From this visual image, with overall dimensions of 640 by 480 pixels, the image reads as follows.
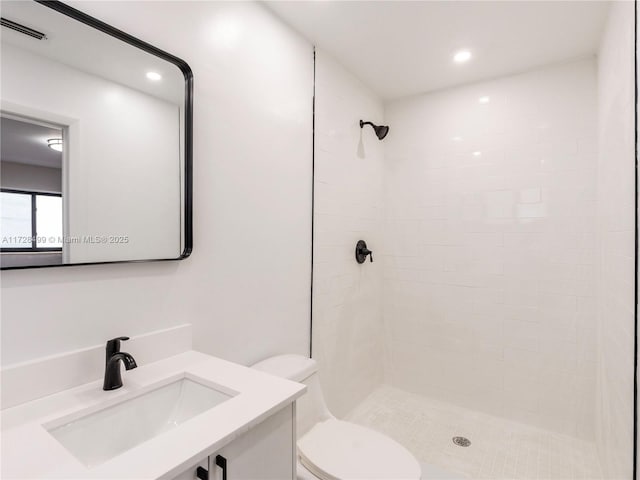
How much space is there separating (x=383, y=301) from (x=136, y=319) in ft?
6.90

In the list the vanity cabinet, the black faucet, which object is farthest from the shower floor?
the black faucet

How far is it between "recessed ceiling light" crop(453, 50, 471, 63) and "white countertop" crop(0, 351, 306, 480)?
7.16 ft

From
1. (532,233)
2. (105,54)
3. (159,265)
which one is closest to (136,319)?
(159,265)

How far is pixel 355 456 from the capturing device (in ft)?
4.79

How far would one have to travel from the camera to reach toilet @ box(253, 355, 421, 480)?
1.37m

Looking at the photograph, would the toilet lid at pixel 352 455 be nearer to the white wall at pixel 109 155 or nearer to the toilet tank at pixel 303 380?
the toilet tank at pixel 303 380

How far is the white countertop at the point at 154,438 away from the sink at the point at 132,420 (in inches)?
1.2

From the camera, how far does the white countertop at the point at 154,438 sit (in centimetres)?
72

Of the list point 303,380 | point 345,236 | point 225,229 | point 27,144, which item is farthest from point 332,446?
point 27,144

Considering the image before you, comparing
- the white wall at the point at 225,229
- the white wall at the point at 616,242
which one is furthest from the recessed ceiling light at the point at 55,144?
the white wall at the point at 616,242

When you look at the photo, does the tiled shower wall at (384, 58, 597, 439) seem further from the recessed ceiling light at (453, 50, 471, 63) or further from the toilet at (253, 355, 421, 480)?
the toilet at (253, 355, 421, 480)

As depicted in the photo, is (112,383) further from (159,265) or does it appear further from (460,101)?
(460,101)

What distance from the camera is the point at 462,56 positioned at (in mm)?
2230

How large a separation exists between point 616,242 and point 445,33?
1.41m
